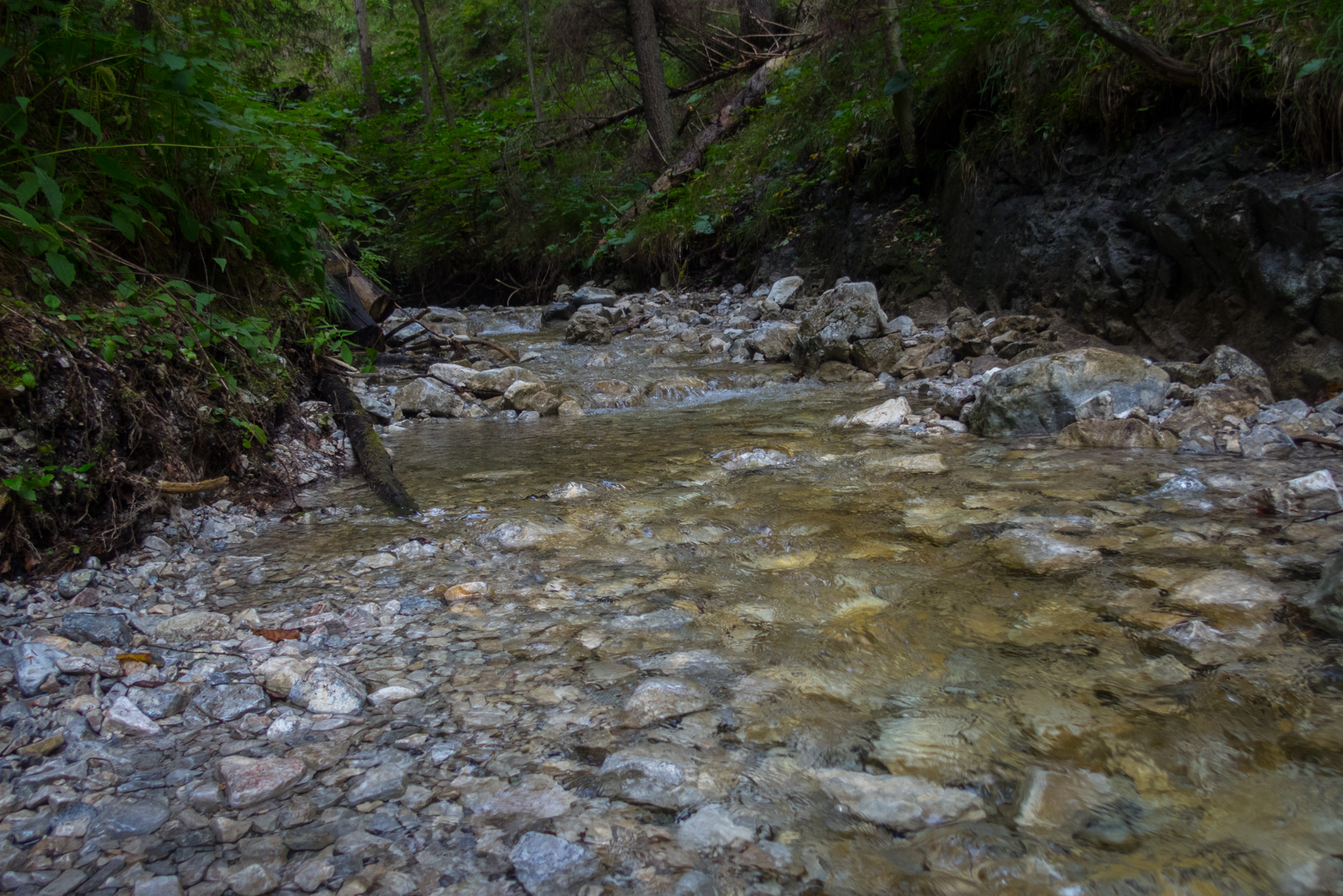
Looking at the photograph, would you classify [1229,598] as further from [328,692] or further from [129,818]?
[129,818]

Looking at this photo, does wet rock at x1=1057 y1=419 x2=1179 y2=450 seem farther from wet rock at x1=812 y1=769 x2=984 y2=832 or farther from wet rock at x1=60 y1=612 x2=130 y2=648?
wet rock at x1=60 y1=612 x2=130 y2=648

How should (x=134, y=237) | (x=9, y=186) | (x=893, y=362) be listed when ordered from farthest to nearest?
(x=893, y=362) → (x=134, y=237) → (x=9, y=186)

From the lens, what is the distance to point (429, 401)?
4.90 m

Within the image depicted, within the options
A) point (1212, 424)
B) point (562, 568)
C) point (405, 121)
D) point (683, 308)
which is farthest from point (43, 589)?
point (405, 121)

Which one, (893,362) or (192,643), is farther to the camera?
(893,362)

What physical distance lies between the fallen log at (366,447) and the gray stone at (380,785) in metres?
1.52

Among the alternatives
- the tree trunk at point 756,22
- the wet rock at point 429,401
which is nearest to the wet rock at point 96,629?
the wet rock at point 429,401

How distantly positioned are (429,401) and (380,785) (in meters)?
4.03

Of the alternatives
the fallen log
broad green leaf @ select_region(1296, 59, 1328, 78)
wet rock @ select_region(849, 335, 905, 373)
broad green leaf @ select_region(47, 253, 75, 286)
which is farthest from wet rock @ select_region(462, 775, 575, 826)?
wet rock @ select_region(849, 335, 905, 373)

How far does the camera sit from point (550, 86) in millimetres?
13195

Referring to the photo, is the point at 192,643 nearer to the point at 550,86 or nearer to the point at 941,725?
the point at 941,725

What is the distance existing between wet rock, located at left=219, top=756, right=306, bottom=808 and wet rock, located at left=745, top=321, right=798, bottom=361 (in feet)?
17.7

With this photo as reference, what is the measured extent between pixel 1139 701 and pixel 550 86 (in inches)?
560

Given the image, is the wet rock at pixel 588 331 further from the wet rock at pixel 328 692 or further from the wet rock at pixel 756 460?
the wet rock at pixel 328 692
